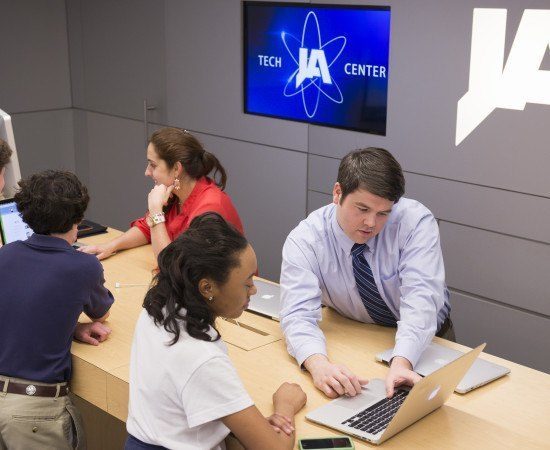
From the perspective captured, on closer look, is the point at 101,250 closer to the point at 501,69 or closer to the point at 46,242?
the point at 46,242

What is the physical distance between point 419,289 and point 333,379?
46cm

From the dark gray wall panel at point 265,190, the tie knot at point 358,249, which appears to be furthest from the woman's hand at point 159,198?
the dark gray wall panel at point 265,190

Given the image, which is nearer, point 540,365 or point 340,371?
point 340,371

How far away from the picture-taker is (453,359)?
2410mm

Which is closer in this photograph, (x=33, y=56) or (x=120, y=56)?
(x=120, y=56)

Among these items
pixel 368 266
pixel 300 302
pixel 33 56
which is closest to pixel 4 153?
pixel 300 302

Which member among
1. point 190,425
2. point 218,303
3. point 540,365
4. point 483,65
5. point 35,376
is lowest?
point 540,365

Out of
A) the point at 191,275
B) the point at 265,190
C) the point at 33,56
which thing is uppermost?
the point at 33,56

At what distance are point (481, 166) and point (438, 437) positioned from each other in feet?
6.58

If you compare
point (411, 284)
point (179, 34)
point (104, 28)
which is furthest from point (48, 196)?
point (104, 28)

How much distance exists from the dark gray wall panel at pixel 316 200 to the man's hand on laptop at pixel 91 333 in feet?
6.79

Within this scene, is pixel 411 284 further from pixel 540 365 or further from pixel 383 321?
pixel 540 365

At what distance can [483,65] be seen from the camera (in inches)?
145

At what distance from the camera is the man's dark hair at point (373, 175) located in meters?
2.44
